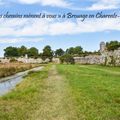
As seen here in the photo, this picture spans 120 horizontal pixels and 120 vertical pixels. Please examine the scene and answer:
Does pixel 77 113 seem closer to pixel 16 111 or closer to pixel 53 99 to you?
pixel 16 111

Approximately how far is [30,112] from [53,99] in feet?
13.3

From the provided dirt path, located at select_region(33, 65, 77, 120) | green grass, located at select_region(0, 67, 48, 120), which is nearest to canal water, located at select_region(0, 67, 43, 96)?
green grass, located at select_region(0, 67, 48, 120)

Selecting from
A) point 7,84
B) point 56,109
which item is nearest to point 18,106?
point 56,109

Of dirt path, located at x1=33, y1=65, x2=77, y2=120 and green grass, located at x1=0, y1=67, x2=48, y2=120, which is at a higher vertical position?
dirt path, located at x1=33, y1=65, x2=77, y2=120

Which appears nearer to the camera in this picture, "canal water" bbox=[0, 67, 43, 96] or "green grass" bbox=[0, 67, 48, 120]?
"green grass" bbox=[0, 67, 48, 120]

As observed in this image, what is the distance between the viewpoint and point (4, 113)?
14.9 metres

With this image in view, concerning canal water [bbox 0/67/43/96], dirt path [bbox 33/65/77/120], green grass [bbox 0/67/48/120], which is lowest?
canal water [bbox 0/67/43/96]

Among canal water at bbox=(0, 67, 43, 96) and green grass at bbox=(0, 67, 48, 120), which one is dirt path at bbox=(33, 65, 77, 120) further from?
canal water at bbox=(0, 67, 43, 96)

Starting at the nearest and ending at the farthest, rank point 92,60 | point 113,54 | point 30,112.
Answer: point 30,112 → point 113,54 → point 92,60

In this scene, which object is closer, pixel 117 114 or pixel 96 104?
pixel 117 114

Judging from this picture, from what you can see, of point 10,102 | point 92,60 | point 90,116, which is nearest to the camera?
point 90,116

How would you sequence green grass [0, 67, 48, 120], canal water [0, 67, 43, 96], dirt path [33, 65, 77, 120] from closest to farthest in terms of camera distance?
dirt path [33, 65, 77, 120]
green grass [0, 67, 48, 120]
canal water [0, 67, 43, 96]

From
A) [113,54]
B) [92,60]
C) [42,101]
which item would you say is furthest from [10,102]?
[92,60]

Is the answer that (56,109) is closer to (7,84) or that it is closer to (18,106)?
(18,106)
